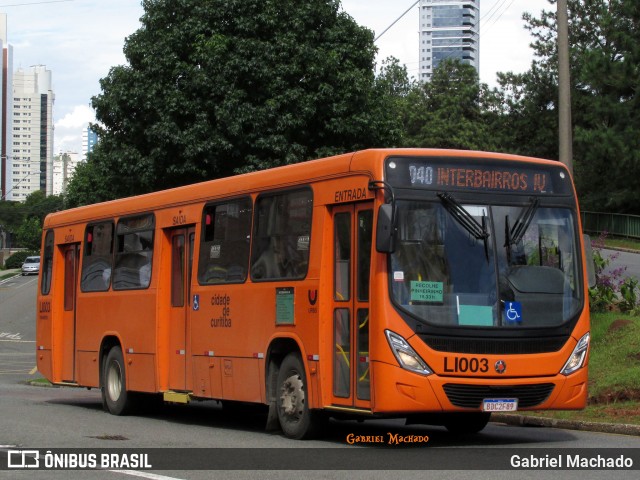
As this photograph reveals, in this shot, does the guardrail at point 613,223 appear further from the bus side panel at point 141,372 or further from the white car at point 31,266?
the white car at point 31,266

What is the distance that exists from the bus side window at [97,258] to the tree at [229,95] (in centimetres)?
1110

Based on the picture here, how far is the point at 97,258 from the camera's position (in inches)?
753

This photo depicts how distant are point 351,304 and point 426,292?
97 centimetres

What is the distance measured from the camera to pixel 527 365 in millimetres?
11906

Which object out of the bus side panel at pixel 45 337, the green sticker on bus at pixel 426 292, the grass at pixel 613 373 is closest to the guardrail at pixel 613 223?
the grass at pixel 613 373

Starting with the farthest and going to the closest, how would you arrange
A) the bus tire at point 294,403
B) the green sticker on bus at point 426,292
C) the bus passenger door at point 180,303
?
the bus passenger door at point 180,303 < the bus tire at point 294,403 < the green sticker on bus at point 426,292

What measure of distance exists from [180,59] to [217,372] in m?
18.7

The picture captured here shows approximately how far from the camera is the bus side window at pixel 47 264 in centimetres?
2112

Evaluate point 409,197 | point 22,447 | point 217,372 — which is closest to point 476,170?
point 409,197

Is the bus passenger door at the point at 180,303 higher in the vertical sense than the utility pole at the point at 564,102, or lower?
lower

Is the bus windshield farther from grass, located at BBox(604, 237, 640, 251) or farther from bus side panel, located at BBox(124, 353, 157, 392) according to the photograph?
grass, located at BBox(604, 237, 640, 251)

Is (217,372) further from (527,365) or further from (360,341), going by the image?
(527,365)

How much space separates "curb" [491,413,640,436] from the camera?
13899 mm
